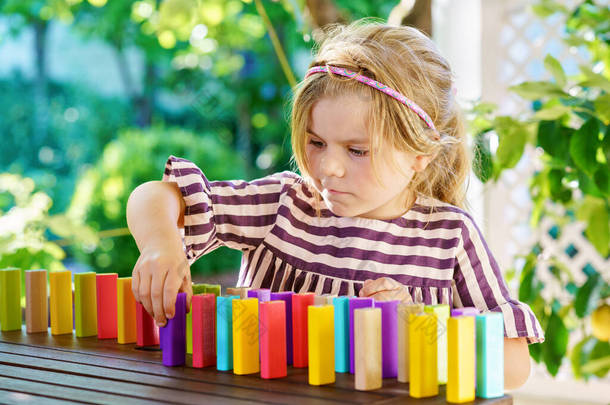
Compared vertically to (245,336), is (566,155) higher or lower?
higher

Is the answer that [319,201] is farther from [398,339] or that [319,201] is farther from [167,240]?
[398,339]

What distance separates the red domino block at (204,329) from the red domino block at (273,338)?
106mm

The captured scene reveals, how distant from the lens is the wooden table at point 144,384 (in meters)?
0.96

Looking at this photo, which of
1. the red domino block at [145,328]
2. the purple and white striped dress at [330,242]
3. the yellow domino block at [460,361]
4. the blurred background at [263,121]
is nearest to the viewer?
the yellow domino block at [460,361]

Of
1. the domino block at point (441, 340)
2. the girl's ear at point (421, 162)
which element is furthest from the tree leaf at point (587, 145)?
the domino block at point (441, 340)

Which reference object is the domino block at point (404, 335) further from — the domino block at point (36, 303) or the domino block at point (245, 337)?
the domino block at point (36, 303)

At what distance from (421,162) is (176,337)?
0.64m

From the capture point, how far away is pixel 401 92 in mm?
1474

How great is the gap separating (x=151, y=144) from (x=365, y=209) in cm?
491

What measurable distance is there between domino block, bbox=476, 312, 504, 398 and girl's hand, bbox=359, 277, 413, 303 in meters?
0.35

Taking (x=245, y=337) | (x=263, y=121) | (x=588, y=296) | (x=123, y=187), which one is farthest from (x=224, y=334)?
(x=263, y=121)

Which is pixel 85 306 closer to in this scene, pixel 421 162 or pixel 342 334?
pixel 342 334

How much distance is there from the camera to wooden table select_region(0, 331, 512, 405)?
956 millimetres

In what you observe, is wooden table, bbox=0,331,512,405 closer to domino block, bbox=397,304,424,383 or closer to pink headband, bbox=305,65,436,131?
domino block, bbox=397,304,424,383
